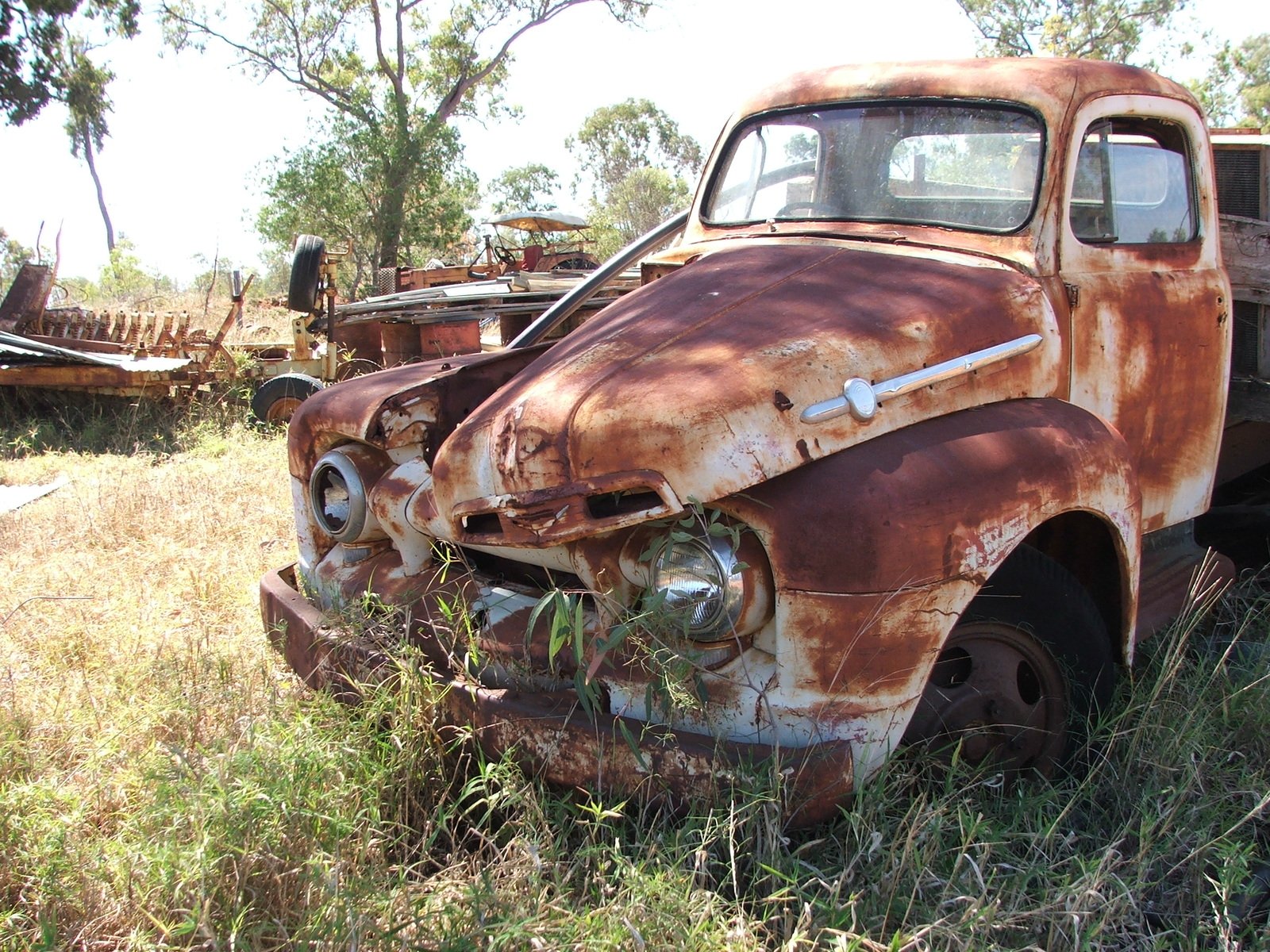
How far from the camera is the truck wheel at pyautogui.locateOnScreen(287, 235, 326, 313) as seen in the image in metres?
7.94

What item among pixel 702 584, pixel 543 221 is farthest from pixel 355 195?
pixel 702 584

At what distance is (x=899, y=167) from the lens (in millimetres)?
3303

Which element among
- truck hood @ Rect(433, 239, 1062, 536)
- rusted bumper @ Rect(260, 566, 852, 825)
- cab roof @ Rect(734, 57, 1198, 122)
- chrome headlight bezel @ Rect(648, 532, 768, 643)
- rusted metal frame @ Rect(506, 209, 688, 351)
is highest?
cab roof @ Rect(734, 57, 1198, 122)

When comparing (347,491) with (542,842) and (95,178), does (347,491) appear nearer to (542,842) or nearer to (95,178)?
(542,842)

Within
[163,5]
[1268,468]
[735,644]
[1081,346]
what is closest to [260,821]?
[735,644]

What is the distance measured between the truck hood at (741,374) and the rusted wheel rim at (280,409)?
6372 mm

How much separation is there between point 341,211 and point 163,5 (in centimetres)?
714

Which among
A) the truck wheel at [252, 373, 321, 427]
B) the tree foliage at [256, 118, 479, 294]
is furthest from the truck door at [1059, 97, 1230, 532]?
the tree foliage at [256, 118, 479, 294]

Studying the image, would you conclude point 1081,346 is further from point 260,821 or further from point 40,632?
point 40,632

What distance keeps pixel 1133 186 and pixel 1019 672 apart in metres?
1.65

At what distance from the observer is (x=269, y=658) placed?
349 centimetres

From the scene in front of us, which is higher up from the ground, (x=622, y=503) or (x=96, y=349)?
(x=96, y=349)

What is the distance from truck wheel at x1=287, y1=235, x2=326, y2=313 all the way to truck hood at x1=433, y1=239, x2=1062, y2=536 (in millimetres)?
5474

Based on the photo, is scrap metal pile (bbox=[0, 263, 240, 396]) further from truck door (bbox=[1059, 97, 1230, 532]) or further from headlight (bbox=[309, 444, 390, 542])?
truck door (bbox=[1059, 97, 1230, 532])
